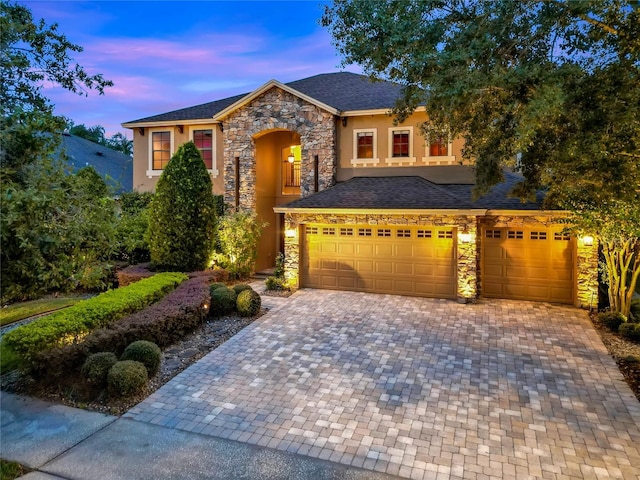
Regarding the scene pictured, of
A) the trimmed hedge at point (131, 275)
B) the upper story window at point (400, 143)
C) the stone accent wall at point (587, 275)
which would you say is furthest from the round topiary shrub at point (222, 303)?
the stone accent wall at point (587, 275)

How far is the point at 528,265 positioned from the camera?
39.4 ft

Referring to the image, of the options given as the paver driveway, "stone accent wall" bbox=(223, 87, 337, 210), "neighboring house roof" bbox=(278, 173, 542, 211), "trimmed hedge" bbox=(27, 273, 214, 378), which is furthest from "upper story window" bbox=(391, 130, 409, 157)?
"trimmed hedge" bbox=(27, 273, 214, 378)

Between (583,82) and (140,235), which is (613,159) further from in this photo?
(140,235)

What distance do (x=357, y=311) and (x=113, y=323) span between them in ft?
19.7

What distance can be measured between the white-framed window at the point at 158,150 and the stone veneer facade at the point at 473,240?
7884 millimetres

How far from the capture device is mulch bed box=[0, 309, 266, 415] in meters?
6.04

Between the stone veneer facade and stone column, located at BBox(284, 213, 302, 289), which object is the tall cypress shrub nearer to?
stone column, located at BBox(284, 213, 302, 289)

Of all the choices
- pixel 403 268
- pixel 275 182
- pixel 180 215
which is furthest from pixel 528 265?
pixel 180 215

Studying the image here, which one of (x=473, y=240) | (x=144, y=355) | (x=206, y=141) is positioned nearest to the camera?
(x=144, y=355)

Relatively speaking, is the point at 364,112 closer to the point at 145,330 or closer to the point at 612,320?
the point at 612,320

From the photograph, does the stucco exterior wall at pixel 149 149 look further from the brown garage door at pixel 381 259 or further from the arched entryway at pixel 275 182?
the brown garage door at pixel 381 259

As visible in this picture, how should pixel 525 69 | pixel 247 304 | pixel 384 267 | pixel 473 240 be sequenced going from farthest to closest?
1. pixel 384 267
2. pixel 473 240
3. pixel 247 304
4. pixel 525 69

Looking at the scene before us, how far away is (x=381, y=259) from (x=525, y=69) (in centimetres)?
744

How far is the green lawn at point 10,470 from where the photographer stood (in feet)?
14.3
